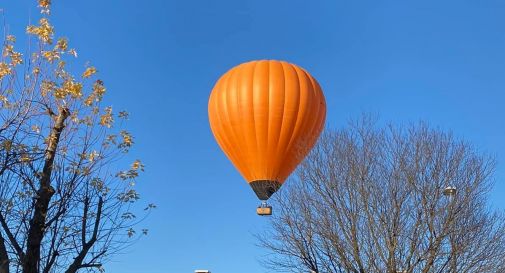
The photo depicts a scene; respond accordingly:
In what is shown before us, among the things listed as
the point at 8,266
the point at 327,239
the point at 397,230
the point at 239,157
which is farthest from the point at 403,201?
the point at 8,266

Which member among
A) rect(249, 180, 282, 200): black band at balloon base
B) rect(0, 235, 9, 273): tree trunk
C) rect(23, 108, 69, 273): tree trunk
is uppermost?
rect(249, 180, 282, 200): black band at balloon base

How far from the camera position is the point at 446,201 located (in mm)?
16062

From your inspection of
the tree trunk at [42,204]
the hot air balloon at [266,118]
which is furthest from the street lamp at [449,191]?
the tree trunk at [42,204]

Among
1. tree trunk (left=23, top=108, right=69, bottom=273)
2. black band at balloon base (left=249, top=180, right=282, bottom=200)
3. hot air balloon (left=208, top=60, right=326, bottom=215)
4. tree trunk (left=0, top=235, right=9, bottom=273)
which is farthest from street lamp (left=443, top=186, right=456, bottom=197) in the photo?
tree trunk (left=0, top=235, right=9, bottom=273)

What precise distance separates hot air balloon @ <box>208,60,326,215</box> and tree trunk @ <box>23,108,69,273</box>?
1630 cm

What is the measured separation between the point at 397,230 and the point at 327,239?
2061 mm

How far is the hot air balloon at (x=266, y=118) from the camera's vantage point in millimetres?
23531

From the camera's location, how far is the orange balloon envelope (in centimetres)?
2353

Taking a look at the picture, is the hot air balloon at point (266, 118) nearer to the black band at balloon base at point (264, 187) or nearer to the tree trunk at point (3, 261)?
the black band at balloon base at point (264, 187)

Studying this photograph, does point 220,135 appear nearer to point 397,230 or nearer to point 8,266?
point 397,230

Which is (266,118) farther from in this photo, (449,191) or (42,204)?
(42,204)

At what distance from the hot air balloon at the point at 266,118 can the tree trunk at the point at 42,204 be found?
16298mm

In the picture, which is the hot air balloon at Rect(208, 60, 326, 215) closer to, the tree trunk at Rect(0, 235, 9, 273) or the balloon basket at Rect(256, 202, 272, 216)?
the balloon basket at Rect(256, 202, 272, 216)

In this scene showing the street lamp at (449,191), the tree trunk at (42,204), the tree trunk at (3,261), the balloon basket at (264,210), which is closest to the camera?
the tree trunk at (3,261)
